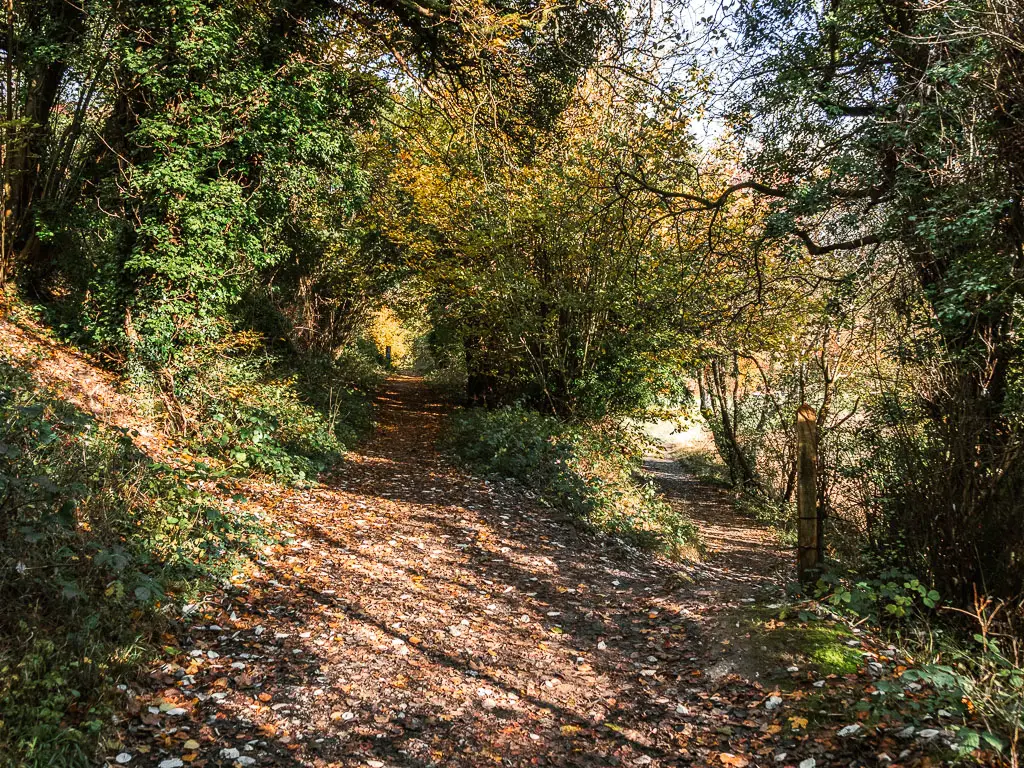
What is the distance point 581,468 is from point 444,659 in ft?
21.2

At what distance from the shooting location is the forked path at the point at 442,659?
12.2ft

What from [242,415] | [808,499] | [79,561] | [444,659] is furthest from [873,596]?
[242,415]

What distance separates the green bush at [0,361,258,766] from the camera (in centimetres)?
321

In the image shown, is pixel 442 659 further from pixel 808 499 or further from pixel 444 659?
pixel 808 499

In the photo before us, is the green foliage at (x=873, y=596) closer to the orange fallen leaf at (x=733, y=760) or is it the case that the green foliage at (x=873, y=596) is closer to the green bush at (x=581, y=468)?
the orange fallen leaf at (x=733, y=760)

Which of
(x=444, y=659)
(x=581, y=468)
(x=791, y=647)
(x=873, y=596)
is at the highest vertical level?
(x=873, y=596)

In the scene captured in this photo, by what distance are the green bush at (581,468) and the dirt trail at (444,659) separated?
116 centimetres

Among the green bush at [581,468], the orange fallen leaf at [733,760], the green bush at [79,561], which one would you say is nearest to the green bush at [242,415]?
the green bush at [79,561]

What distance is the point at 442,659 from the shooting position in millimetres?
4805

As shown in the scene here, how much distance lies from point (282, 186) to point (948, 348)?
30.0ft

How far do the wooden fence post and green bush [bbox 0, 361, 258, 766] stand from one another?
5.27m

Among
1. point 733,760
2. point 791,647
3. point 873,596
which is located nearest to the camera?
point 733,760

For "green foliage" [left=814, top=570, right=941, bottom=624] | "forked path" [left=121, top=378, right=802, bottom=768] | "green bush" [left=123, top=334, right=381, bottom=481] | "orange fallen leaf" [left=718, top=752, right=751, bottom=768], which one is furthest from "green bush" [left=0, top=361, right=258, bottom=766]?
"green foliage" [left=814, top=570, right=941, bottom=624]

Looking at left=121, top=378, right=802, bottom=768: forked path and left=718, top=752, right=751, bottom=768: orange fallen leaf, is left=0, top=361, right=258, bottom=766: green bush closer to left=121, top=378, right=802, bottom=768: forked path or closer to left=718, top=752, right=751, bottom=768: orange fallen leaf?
left=121, top=378, right=802, bottom=768: forked path
